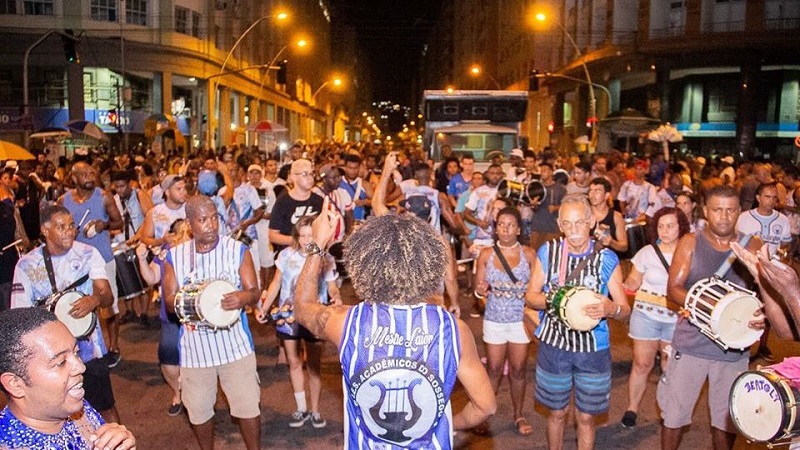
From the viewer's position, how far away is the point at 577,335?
4.86 metres

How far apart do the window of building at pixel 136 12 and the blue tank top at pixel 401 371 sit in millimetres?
35955

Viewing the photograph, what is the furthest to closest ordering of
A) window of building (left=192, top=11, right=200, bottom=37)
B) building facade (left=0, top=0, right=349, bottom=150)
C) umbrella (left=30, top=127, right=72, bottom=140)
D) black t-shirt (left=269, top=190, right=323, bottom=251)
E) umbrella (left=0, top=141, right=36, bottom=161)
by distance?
window of building (left=192, top=11, right=200, bottom=37) < building facade (left=0, top=0, right=349, bottom=150) < umbrella (left=30, top=127, right=72, bottom=140) < umbrella (left=0, top=141, right=36, bottom=161) < black t-shirt (left=269, top=190, right=323, bottom=251)

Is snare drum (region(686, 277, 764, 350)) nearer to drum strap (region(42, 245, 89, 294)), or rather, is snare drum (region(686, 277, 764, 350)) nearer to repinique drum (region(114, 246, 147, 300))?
drum strap (region(42, 245, 89, 294))

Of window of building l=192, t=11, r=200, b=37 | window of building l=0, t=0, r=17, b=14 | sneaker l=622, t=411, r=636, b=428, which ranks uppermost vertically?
window of building l=192, t=11, r=200, b=37

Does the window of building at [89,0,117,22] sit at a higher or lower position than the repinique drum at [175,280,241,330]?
higher

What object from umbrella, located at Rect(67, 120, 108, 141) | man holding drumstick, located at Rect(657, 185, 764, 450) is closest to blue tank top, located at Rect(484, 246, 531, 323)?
man holding drumstick, located at Rect(657, 185, 764, 450)

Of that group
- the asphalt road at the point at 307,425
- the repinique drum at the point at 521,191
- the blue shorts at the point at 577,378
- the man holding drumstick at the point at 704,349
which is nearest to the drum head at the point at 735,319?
the man holding drumstick at the point at 704,349

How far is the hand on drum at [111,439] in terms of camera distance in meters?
2.54

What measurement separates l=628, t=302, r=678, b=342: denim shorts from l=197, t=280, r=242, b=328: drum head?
11.1ft

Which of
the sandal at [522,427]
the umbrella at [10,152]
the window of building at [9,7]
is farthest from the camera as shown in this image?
the window of building at [9,7]

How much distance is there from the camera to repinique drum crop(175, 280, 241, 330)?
477 cm

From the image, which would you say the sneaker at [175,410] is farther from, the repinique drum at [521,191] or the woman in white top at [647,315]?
the repinique drum at [521,191]

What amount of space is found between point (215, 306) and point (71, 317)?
36.6 inches

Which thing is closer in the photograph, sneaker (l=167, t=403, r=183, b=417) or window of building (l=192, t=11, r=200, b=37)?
sneaker (l=167, t=403, r=183, b=417)
